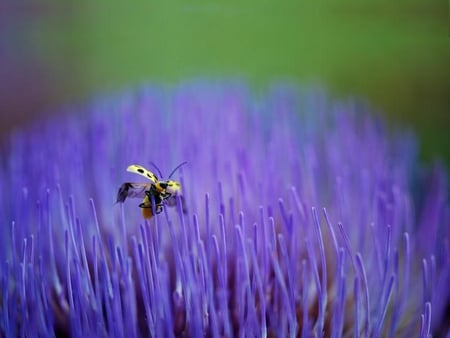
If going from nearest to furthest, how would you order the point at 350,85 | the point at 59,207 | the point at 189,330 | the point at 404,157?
the point at 189,330 < the point at 59,207 < the point at 404,157 < the point at 350,85

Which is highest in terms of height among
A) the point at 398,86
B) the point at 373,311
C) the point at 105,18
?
the point at 105,18

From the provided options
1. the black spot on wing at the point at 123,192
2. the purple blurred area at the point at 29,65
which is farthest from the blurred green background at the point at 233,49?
the black spot on wing at the point at 123,192

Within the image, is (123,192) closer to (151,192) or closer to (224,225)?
(151,192)

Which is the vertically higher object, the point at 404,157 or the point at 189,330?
the point at 404,157

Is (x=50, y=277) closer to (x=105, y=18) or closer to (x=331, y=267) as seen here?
(x=331, y=267)

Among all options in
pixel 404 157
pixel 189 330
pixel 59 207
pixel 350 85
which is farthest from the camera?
pixel 350 85

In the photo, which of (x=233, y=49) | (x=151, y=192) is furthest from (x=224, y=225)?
(x=233, y=49)

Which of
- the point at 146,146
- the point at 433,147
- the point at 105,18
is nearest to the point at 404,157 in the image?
the point at 433,147
